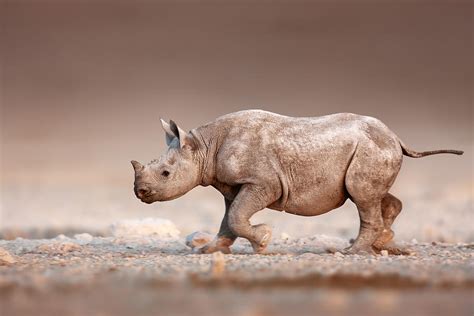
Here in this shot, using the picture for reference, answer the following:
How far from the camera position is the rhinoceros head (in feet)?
45.1

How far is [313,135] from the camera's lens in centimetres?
1370

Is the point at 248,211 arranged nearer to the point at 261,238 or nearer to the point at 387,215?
the point at 261,238

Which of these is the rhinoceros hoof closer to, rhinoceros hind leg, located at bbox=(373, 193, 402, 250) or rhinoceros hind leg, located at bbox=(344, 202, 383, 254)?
rhinoceros hind leg, located at bbox=(344, 202, 383, 254)

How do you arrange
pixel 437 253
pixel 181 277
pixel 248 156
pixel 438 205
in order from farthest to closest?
pixel 438 205 < pixel 437 253 < pixel 248 156 < pixel 181 277

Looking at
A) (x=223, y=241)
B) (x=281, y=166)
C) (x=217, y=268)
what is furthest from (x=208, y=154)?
(x=217, y=268)

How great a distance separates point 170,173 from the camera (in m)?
13.8

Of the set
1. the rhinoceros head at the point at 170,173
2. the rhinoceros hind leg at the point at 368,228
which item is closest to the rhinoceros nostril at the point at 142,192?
the rhinoceros head at the point at 170,173

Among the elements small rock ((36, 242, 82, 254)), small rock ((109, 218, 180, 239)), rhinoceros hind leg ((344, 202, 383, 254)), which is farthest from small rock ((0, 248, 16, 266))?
small rock ((109, 218, 180, 239))

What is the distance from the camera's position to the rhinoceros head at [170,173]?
1373cm

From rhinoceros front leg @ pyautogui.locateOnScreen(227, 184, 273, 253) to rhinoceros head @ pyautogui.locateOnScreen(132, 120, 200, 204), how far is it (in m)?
0.85

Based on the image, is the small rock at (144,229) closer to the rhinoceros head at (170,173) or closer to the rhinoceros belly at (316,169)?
the rhinoceros head at (170,173)

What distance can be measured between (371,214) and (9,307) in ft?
22.1

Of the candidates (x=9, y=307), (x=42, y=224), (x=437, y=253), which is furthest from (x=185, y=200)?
(x=9, y=307)

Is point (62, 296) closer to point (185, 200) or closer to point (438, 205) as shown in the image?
point (438, 205)
